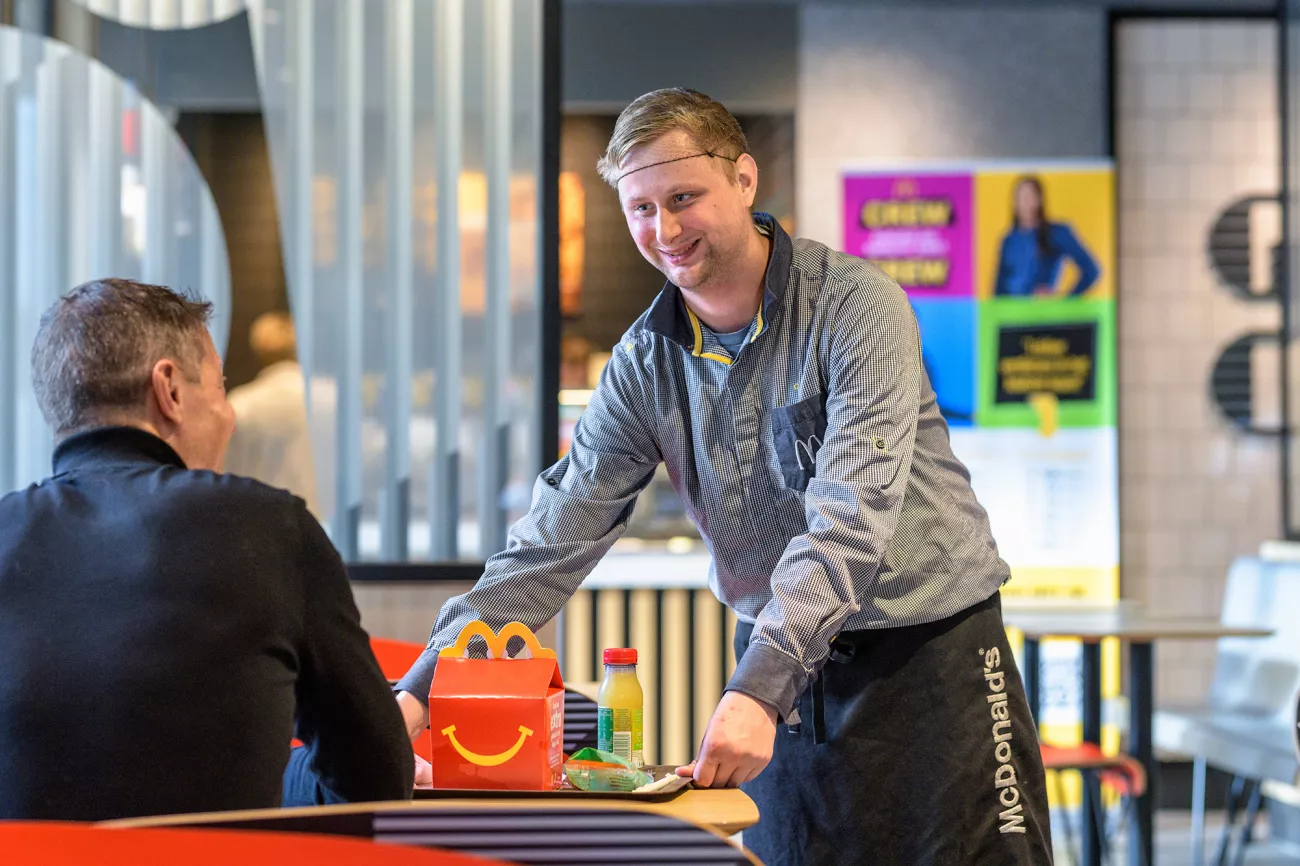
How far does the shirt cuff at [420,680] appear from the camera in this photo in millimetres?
1733

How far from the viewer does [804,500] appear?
5.93 ft

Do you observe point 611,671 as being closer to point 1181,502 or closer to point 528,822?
point 528,822

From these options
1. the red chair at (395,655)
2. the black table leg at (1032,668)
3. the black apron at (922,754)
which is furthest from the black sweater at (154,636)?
the black table leg at (1032,668)

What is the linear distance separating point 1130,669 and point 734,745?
2980 millimetres

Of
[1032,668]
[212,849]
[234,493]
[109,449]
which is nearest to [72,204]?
[109,449]

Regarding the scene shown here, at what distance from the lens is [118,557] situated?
52.1 inches

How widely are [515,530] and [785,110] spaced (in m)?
3.97

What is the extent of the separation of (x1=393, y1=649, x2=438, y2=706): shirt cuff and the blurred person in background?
1.39 m

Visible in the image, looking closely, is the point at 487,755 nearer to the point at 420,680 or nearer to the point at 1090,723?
the point at 420,680

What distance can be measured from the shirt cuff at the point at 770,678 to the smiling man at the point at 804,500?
189 mm

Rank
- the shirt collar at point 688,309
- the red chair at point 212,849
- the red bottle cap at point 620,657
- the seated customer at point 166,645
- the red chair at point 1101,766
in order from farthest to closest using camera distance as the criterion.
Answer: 1. the red chair at point 1101,766
2. the shirt collar at point 688,309
3. the red bottle cap at point 620,657
4. the seated customer at point 166,645
5. the red chair at point 212,849

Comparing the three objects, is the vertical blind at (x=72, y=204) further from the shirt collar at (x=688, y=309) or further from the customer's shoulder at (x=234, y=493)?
the customer's shoulder at (x=234, y=493)

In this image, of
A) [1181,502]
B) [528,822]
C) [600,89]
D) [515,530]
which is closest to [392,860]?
[528,822]

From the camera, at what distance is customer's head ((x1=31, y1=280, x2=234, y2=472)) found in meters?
1.47
